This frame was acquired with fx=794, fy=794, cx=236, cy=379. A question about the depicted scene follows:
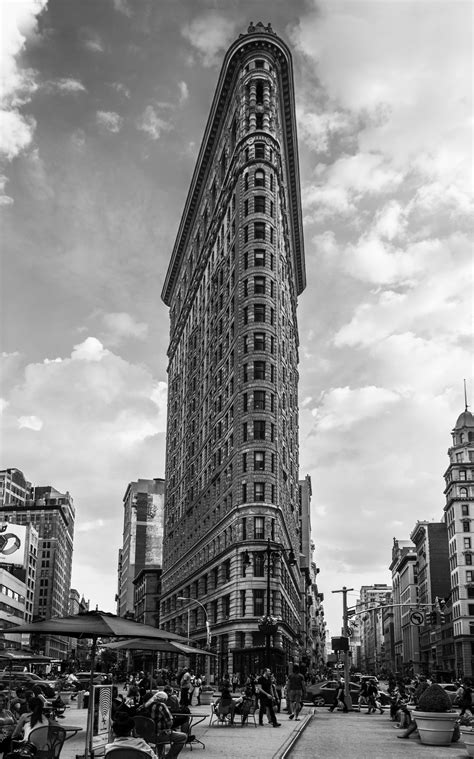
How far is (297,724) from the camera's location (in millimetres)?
30016

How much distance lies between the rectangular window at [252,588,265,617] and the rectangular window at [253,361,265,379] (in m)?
20.1

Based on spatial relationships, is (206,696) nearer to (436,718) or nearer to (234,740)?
(234,740)

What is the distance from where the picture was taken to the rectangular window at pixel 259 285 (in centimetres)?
8054

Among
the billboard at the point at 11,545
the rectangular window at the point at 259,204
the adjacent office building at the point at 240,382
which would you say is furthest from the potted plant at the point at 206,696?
the billboard at the point at 11,545

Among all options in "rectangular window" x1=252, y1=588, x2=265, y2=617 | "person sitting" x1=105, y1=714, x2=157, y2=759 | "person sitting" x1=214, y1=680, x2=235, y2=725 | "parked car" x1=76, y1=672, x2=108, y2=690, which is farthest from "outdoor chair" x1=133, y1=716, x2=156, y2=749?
"rectangular window" x1=252, y1=588, x2=265, y2=617

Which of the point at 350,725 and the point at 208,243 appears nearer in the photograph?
the point at 350,725

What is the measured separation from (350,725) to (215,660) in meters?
50.6

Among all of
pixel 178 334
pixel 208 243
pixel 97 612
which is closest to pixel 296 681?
pixel 97 612

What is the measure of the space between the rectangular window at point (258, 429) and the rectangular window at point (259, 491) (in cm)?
432

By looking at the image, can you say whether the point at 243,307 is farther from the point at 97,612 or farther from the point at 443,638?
the point at 443,638

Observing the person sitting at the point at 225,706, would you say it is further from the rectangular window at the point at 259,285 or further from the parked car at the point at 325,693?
the rectangular window at the point at 259,285

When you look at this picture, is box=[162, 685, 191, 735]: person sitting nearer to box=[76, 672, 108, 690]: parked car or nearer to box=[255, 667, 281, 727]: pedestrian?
box=[76, 672, 108, 690]: parked car

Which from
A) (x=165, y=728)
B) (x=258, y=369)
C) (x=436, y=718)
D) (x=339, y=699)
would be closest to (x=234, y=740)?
(x=436, y=718)

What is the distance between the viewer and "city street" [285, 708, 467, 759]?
67.2 feet
